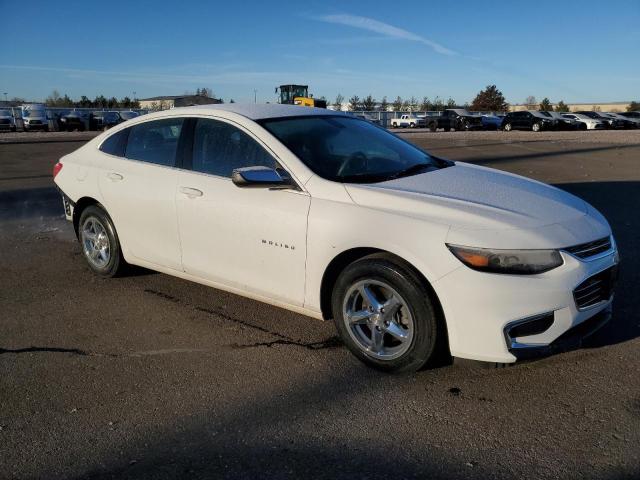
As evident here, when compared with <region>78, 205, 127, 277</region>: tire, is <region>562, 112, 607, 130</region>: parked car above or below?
above

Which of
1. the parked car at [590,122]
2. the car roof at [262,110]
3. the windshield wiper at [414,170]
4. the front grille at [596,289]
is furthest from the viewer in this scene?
the parked car at [590,122]

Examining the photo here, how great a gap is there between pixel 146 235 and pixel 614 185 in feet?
29.7

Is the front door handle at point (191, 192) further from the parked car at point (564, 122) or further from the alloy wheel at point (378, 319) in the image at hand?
the parked car at point (564, 122)

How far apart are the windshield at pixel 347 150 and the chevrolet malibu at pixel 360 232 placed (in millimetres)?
16

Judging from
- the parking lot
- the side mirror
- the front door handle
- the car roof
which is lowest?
the parking lot

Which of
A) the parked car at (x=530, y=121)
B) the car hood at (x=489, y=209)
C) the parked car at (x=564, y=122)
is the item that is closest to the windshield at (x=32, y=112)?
the parked car at (x=530, y=121)

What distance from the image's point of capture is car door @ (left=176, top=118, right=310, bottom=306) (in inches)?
150

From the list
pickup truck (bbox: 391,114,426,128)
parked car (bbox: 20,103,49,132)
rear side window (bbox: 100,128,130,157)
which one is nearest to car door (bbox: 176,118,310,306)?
rear side window (bbox: 100,128,130,157)

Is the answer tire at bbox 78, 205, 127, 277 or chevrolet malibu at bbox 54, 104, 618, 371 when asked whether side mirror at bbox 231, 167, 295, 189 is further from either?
tire at bbox 78, 205, 127, 277

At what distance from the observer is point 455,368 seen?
3.58m

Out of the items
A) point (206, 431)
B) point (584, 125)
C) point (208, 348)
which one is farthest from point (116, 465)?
point (584, 125)

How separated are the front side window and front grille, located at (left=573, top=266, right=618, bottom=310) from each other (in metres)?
2.07

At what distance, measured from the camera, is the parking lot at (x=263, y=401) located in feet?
8.76

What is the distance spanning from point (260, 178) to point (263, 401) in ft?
4.58
